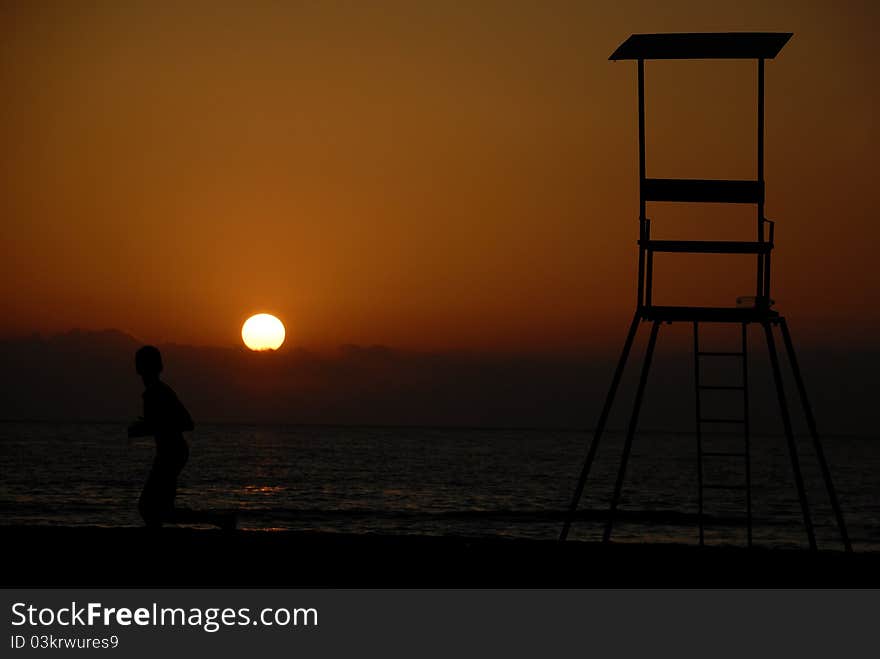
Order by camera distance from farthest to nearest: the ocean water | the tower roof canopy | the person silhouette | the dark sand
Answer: the ocean water
the tower roof canopy
the person silhouette
the dark sand

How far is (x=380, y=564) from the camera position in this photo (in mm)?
8977

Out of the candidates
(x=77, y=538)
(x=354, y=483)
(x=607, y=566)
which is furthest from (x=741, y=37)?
(x=354, y=483)

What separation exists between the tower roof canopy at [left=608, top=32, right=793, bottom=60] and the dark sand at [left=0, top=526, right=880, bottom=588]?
5.05m

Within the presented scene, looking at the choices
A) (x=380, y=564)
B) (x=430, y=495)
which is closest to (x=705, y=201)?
(x=380, y=564)

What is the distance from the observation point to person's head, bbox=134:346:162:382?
8.77 meters

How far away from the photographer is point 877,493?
5725 centimetres

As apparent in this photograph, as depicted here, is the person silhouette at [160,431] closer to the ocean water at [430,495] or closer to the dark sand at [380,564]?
the dark sand at [380,564]

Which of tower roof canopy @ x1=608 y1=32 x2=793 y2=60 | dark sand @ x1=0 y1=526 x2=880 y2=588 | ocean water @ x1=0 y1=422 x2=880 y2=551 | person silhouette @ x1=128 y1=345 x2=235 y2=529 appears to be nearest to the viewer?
dark sand @ x1=0 y1=526 x2=880 y2=588

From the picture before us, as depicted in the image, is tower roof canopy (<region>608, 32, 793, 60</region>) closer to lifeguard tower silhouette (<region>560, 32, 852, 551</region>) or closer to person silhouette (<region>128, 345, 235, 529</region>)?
lifeguard tower silhouette (<region>560, 32, 852, 551</region>)

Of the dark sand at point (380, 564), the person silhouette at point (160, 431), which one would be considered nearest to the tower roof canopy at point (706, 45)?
the dark sand at point (380, 564)

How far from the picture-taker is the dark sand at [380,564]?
8.51 meters

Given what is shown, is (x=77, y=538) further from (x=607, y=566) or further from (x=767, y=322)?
(x=767, y=322)

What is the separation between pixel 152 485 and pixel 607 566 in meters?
3.68

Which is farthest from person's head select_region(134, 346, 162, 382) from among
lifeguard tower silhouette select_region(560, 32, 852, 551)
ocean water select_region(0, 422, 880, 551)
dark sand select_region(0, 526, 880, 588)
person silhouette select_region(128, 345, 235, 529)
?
ocean water select_region(0, 422, 880, 551)
